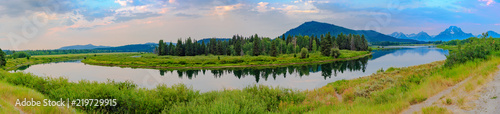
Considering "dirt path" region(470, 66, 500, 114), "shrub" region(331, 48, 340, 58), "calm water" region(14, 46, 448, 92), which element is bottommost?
"calm water" region(14, 46, 448, 92)

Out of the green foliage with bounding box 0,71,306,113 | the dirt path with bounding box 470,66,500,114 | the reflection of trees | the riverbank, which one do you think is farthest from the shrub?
the dirt path with bounding box 470,66,500,114

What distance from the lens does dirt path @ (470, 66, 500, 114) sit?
647cm

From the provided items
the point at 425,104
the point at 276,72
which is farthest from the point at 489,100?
the point at 276,72

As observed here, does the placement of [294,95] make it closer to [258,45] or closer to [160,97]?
[160,97]

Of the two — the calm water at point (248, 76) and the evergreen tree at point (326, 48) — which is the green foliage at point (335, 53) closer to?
the evergreen tree at point (326, 48)

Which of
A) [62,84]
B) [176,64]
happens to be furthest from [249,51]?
[62,84]

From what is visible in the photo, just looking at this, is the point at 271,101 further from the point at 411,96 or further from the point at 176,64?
the point at 176,64

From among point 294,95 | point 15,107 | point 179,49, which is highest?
point 179,49

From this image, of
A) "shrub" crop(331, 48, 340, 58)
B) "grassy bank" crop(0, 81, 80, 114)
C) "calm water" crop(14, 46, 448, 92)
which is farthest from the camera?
"shrub" crop(331, 48, 340, 58)

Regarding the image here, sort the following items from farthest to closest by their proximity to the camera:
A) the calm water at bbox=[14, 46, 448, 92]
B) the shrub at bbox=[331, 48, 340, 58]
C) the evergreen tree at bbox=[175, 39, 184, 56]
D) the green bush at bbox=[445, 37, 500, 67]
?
the evergreen tree at bbox=[175, 39, 184, 56] → the shrub at bbox=[331, 48, 340, 58] → the calm water at bbox=[14, 46, 448, 92] → the green bush at bbox=[445, 37, 500, 67]

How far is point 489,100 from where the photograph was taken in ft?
23.0

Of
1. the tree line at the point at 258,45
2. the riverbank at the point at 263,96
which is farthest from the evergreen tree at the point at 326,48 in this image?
the riverbank at the point at 263,96

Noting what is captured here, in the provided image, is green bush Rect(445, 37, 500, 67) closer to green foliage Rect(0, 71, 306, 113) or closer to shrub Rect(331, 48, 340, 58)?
green foliage Rect(0, 71, 306, 113)

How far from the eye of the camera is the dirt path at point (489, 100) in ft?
21.2
